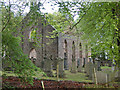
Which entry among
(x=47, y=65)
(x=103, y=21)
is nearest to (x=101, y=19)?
(x=103, y=21)

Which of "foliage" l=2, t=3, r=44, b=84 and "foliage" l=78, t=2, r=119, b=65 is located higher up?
"foliage" l=78, t=2, r=119, b=65

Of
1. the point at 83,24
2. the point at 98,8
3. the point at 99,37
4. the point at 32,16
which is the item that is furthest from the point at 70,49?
the point at 32,16

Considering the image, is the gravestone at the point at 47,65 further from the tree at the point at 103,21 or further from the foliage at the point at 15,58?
the foliage at the point at 15,58

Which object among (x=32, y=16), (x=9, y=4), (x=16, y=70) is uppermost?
(x=9, y=4)

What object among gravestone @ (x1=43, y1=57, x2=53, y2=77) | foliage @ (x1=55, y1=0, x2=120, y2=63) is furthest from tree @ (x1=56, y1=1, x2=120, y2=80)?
gravestone @ (x1=43, y1=57, x2=53, y2=77)

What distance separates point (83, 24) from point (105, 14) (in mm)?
1145

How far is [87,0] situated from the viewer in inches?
125

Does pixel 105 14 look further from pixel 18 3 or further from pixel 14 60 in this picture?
pixel 14 60

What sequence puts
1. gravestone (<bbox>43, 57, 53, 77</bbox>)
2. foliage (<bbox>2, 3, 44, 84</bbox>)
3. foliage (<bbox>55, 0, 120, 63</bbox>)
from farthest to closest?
gravestone (<bbox>43, 57, 53, 77</bbox>)
foliage (<bbox>55, 0, 120, 63</bbox>)
foliage (<bbox>2, 3, 44, 84</bbox>)

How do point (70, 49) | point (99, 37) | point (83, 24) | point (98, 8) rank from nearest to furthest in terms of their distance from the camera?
point (98, 8) < point (99, 37) < point (83, 24) < point (70, 49)

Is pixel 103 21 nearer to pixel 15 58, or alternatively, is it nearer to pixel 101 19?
pixel 101 19

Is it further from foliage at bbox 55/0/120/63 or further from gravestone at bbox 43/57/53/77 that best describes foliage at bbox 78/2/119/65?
gravestone at bbox 43/57/53/77

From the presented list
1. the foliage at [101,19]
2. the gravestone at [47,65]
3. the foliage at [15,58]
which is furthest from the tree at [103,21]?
the gravestone at [47,65]

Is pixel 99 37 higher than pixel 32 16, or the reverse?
pixel 32 16
